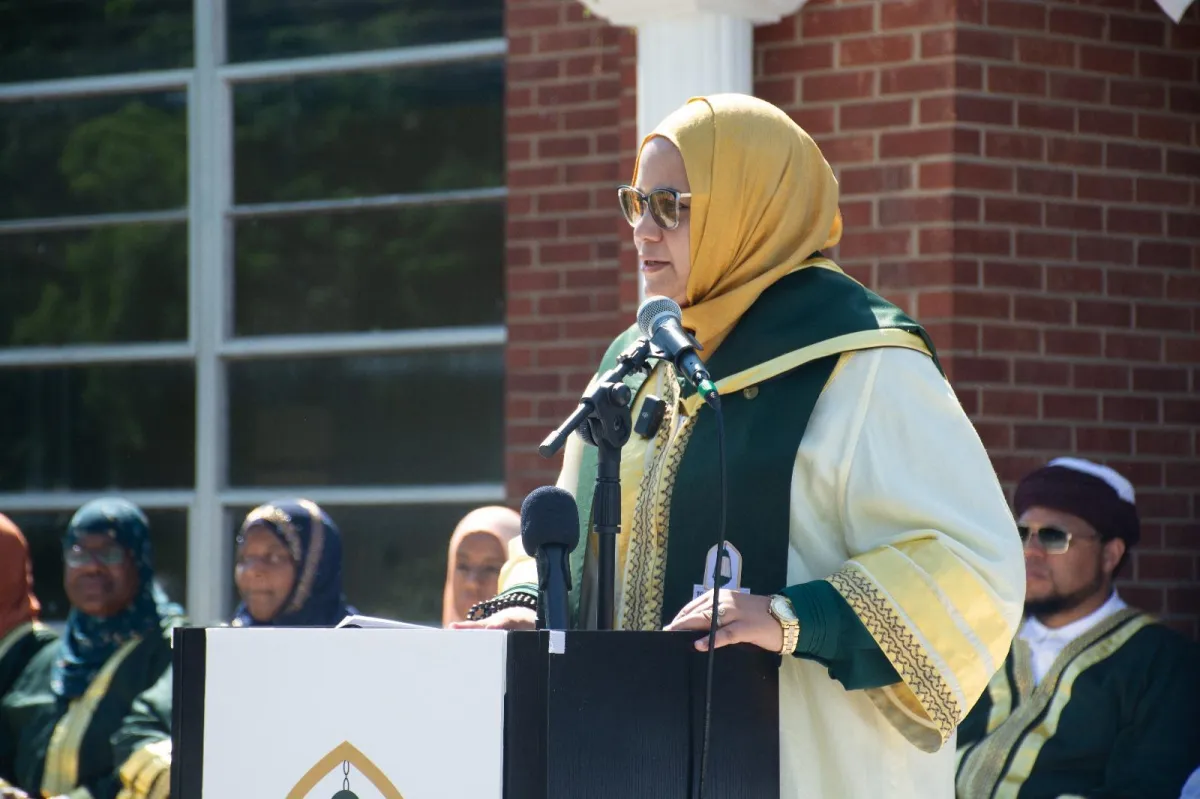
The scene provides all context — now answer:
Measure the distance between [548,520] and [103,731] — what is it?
12.5 ft

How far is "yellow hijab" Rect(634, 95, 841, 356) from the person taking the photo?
3.10 meters

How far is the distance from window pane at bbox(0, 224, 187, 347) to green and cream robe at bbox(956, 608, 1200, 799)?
3.53 metres

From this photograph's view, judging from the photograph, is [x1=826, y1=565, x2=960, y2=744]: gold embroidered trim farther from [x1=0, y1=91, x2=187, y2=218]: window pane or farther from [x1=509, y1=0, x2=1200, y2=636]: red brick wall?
[x1=0, y1=91, x2=187, y2=218]: window pane

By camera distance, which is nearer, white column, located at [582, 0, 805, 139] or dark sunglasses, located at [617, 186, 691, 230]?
dark sunglasses, located at [617, 186, 691, 230]

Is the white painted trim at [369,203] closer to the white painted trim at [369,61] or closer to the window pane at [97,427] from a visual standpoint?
the white painted trim at [369,61]

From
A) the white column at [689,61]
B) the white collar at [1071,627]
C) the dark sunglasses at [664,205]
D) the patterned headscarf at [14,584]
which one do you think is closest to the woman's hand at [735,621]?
the dark sunglasses at [664,205]

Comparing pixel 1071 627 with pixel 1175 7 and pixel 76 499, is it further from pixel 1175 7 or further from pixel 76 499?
pixel 76 499

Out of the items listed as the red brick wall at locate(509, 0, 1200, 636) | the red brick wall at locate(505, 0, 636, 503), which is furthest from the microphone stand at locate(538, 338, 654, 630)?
the red brick wall at locate(505, 0, 636, 503)

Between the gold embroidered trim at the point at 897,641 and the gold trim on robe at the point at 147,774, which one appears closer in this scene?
the gold embroidered trim at the point at 897,641

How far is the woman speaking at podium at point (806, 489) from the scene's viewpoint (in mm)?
2791

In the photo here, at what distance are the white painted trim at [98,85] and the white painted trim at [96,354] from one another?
0.98m

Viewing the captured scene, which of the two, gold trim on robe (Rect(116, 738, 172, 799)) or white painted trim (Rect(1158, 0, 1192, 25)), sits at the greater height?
white painted trim (Rect(1158, 0, 1192, 25))

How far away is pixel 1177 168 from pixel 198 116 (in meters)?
3.54

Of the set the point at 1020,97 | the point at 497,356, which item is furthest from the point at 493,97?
the point at 1020,97
